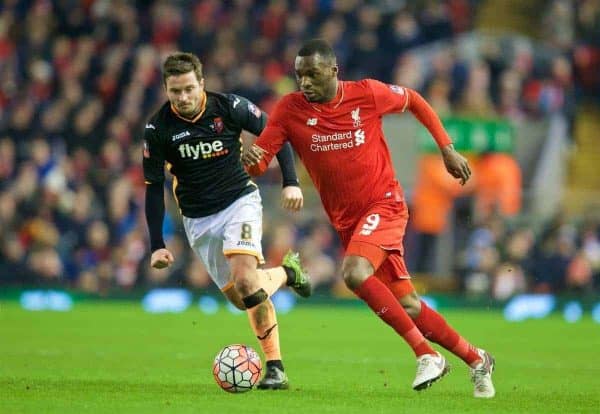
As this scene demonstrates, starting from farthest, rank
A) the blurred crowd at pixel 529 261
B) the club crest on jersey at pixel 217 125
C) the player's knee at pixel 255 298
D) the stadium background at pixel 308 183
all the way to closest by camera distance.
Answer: the blurred crowd at pixel 529 261 → the stadium background at pixel 308 183 → the club crest on jersey at pixel 217 125 → the player's knee at pixel 255 298

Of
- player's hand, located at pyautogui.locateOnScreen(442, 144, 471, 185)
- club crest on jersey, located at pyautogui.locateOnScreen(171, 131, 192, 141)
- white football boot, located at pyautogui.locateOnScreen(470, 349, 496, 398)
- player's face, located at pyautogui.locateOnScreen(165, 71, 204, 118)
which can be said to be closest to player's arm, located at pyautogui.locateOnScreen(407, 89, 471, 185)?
player's hand, located at pyautogui.locateOnScreen(442, 144, 471, 185)

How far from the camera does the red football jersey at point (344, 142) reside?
10070mm

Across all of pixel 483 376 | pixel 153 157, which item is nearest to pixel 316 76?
pixel 153 157

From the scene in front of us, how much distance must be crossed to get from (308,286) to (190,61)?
Answer: 226 cm

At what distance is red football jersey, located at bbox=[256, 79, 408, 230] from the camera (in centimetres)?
1007

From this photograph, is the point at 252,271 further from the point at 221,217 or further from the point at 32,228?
the point at 32,228

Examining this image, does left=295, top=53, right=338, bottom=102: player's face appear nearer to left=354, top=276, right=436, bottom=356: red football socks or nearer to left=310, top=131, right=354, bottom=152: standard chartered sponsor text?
left=310, top=131, right=354, bottom=152: standard chartered sponsor text

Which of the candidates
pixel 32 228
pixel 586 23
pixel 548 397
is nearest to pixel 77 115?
pixel 32 228

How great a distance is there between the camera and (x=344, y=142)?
10.1 m

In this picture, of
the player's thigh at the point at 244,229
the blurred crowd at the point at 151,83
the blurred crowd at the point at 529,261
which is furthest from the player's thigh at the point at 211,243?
the blurred crowd at the point at 529,261

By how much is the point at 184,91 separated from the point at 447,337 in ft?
8.88

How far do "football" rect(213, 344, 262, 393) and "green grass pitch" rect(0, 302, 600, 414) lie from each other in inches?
4.6

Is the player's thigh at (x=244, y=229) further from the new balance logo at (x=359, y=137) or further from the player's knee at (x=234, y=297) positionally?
the new balance logo at (x=359, y=137)

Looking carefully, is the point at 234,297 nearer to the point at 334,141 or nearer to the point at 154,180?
the point at 154,180
